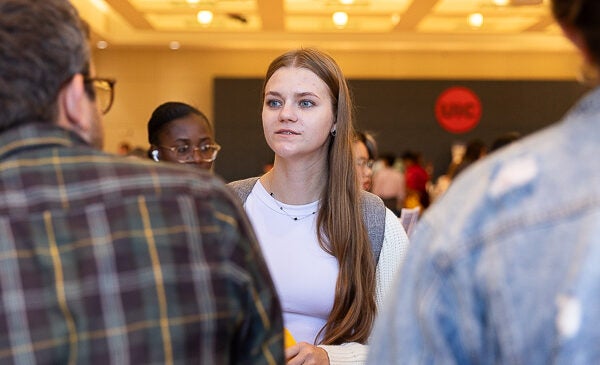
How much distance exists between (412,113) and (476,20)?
7.73 ft

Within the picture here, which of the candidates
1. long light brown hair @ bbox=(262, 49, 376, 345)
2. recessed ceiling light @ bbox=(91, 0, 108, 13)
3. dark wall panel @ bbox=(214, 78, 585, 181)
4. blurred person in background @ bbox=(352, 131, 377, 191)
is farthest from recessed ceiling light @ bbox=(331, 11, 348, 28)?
long light brown hair @ bbox=(262, 49, 376, 345)

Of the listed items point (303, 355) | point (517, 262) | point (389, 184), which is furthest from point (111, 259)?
point (389, 184)

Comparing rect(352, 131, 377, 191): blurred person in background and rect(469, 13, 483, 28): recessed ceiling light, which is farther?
rect(469, 13, 483, 28): recessed ceiling light

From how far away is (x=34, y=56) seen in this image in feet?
3.91

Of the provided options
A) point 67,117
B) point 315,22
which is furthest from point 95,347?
point 315,22

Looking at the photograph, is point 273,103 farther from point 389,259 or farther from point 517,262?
point 517,262

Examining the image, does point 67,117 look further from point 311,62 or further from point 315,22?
point 315,22

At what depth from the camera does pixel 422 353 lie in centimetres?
100

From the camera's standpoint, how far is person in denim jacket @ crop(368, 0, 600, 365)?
3.00ft

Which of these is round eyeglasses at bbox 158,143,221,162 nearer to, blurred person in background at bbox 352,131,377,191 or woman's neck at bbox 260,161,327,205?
woman's neck at bbox 260,161,327,205

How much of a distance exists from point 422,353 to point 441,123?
520 inches

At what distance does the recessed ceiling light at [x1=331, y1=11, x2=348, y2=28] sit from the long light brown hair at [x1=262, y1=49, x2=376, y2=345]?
9.55 metres

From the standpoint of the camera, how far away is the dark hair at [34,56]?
1.19 metres

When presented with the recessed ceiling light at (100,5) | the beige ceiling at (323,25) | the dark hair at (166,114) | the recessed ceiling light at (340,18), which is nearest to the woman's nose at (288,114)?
the dark hair at (166,114)
